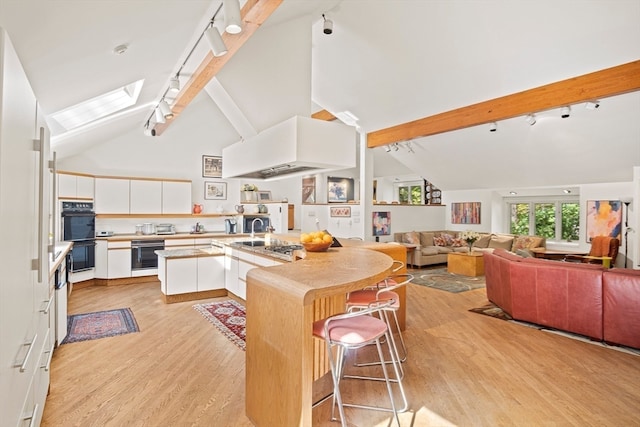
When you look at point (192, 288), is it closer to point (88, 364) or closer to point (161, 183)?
point (88, 364)

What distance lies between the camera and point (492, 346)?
3.67 meters

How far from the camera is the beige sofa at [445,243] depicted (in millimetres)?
8217

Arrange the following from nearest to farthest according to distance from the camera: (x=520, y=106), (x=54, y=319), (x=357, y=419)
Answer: (x=357, y=419) → (x=54, y=319) → (x=520, y=106)

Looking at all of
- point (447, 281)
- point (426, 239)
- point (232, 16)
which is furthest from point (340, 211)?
point (232, 16)

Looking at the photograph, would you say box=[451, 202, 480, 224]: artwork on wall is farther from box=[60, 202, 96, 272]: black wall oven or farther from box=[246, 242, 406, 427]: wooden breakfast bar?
box=[60, 202, 96, 272]: black wall oven

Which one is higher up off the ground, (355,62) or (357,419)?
(355,62)

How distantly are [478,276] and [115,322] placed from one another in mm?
6534

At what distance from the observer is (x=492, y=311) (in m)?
4.91

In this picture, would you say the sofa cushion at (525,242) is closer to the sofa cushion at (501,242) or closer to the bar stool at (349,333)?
the sofa cushion at (501,242)

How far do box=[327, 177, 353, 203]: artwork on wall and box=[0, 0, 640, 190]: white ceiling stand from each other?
4.88 m

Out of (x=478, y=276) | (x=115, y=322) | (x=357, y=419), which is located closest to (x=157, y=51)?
(x=115, y=322)

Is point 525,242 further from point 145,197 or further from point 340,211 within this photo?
point 145,197

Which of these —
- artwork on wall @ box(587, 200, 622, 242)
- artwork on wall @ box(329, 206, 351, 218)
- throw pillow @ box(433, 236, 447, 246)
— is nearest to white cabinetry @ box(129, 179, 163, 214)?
artwork on wall @ box(329, 206, 351, 218)

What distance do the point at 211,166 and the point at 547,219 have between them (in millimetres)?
8045
